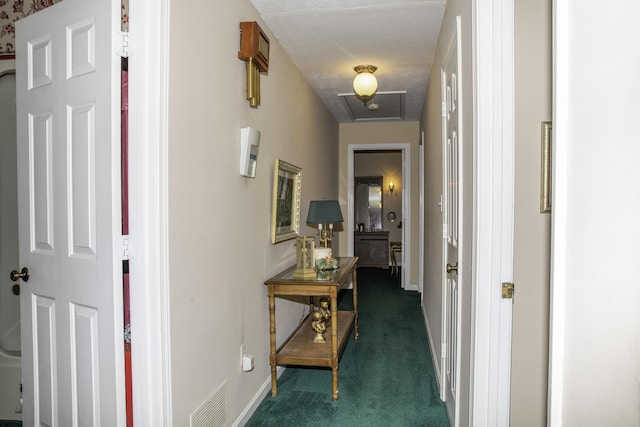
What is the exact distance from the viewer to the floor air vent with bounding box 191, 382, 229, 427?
76.5 inches

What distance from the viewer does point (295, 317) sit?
3.76 m

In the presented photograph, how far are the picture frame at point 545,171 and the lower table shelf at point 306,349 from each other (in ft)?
5.39

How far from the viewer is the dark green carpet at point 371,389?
8.46 feet

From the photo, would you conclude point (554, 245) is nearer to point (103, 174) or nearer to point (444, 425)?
point (103, 174)

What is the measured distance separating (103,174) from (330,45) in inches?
94.2

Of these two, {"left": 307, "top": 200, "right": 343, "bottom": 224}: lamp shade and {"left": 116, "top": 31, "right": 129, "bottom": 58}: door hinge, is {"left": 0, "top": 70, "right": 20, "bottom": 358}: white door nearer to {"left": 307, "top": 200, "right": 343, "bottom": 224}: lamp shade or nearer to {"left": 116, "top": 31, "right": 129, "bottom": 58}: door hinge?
{"left": 116, "top": 31, "right": 129, "bottom": 58}: door hinge

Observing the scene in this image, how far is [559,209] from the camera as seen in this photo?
80 centimetres

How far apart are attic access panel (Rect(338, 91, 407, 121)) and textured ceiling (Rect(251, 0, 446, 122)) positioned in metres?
0.20

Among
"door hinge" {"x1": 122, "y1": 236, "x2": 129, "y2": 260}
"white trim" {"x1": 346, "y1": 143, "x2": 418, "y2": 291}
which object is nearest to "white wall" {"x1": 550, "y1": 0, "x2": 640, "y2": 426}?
"door hinge" {"x1": 122, "y1": 236, "x2": 129, "y2": 260}

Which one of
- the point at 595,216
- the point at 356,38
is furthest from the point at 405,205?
the point at 595,216

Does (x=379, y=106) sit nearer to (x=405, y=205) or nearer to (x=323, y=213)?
(x=405, y=205)

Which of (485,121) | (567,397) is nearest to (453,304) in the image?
(485,121)

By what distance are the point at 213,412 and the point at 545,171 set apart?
193 cm

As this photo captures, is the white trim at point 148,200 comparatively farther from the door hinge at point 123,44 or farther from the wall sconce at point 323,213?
the wall sconce at point 323,213
